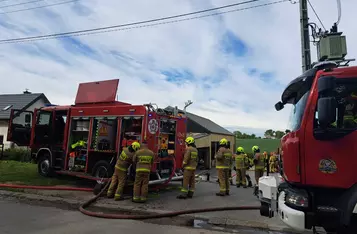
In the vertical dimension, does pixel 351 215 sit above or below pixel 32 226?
above

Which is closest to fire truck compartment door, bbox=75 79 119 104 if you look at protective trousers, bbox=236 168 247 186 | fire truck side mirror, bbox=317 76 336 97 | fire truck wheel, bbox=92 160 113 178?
fire truck wheel, bbox=92 160 113 178

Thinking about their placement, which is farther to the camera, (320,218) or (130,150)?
(130,150)

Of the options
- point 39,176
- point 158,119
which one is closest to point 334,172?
point 158,119

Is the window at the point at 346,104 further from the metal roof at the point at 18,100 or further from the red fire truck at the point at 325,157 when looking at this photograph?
the metal roof at the point at 18,100

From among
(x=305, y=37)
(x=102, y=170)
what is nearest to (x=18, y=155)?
(x=102, y=170)

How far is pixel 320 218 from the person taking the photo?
11.2 feet

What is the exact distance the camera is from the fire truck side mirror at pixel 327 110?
3.16 m

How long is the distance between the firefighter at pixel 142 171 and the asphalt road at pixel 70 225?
1593mm

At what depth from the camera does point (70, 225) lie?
5484 mm

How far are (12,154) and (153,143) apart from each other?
611 inches

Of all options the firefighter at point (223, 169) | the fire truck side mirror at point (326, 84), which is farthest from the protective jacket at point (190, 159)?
the fire truck side mirror at point (326, 84)

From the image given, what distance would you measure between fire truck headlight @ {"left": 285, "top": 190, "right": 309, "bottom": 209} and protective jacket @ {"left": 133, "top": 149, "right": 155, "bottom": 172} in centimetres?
441

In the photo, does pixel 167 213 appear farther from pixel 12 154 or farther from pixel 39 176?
pixel 12 154

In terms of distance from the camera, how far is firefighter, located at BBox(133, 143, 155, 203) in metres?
7.46
